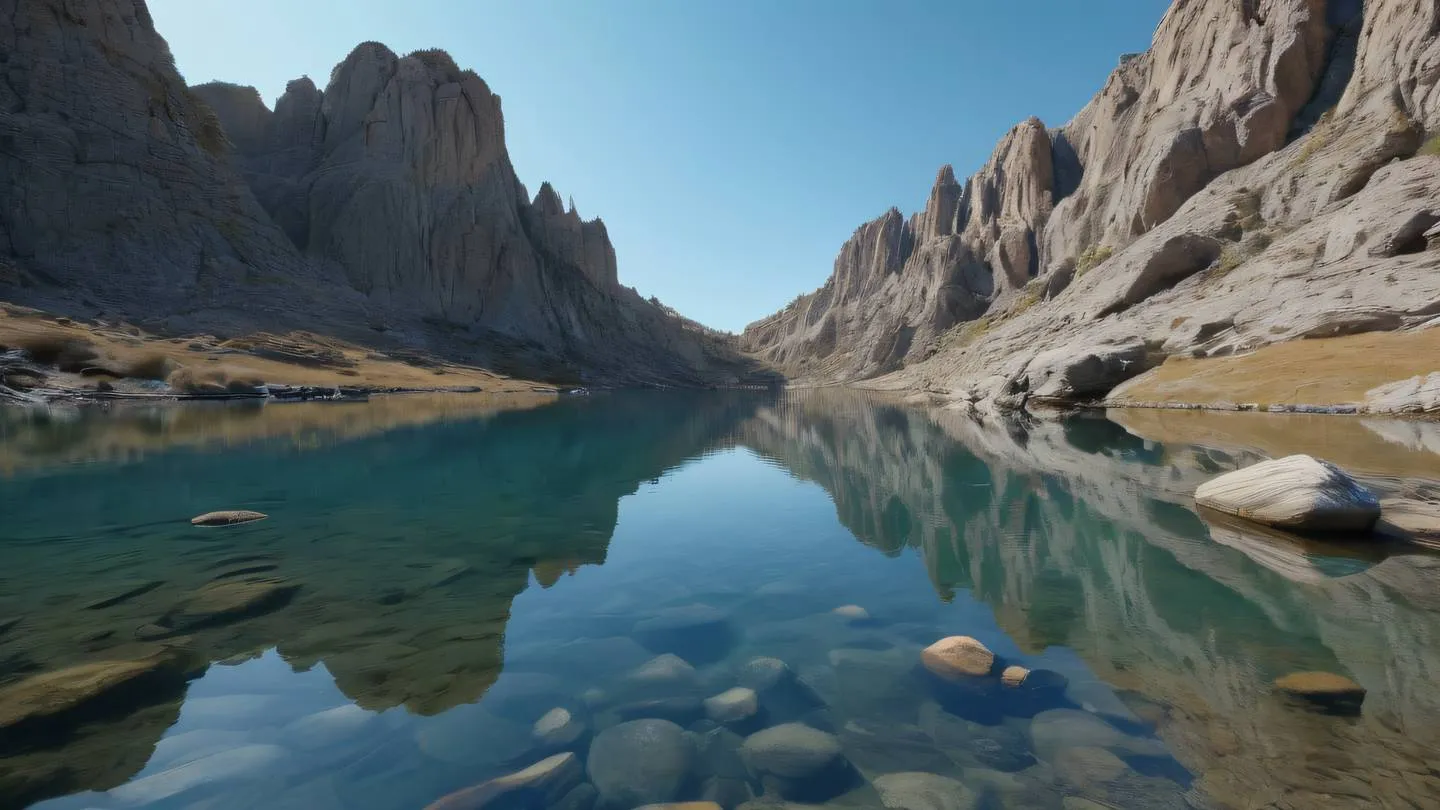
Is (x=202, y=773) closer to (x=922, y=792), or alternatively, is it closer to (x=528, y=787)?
(x=528, y=787)

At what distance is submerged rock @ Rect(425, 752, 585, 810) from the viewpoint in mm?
5070

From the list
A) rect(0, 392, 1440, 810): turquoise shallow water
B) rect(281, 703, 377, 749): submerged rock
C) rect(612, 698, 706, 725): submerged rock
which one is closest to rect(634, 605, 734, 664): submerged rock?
rect(0, 392, 1440, 810): turquoise shallow water

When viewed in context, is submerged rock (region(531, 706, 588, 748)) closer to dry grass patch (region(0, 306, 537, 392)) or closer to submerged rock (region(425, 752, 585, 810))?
submerged rock (region(425, 752, 585, 810))

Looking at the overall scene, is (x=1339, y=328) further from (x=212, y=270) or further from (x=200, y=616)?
(x=212, y=270)

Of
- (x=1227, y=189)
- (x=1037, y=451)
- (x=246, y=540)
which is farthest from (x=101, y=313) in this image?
(x=1227, y=189)

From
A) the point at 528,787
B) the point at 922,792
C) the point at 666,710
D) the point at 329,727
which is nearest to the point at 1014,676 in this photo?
the point at 922,792

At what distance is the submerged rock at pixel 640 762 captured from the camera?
17.3ft

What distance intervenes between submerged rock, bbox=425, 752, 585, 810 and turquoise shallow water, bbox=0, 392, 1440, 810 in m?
0.04

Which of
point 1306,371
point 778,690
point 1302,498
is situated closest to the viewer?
point 778,690

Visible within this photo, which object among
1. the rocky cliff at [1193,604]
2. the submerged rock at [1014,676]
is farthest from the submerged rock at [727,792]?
the submerged rock at [1014,676]

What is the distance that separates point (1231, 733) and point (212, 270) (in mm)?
95784

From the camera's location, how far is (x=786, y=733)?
621cm

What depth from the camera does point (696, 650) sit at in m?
8.30

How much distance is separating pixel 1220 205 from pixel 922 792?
73360 mm
